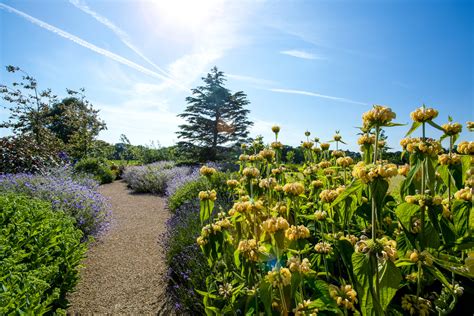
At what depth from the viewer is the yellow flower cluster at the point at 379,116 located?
903 mm

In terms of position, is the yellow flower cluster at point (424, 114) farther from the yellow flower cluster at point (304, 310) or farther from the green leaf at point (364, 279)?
the yellow flower cluster at point (304, 310)

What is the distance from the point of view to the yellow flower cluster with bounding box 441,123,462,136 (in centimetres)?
112

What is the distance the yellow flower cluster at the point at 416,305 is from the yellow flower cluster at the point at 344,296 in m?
0.23

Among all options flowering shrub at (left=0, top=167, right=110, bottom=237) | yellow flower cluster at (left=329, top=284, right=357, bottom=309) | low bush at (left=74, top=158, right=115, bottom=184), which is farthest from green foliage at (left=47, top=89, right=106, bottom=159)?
yellow flower cluster at (left=329, top=284, right=357, bottom=309)

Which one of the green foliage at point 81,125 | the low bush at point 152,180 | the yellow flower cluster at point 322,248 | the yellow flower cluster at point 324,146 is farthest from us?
the green foliage at point 81,125

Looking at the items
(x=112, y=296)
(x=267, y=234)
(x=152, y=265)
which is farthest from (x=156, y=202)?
(x=267, y=234)

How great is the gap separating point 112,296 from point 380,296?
9.66ft

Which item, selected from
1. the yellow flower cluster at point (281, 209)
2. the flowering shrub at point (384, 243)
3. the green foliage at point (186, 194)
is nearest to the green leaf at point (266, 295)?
the flowering shrub at point (384, 243)

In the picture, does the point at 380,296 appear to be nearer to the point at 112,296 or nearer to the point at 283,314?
the point at 283,314

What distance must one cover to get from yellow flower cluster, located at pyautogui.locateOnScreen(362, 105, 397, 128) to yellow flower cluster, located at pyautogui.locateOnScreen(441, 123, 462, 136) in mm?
431

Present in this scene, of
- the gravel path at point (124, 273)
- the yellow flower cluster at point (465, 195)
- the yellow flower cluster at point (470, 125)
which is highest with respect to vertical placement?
the yellow flower cluster at point (470, 125)

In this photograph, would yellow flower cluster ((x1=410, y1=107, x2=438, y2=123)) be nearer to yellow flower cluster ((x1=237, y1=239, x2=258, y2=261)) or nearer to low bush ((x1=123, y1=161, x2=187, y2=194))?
yellow flower cluster ((x1=237, y1=239, x2=258, y2=261))

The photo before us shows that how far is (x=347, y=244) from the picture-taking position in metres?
1.02

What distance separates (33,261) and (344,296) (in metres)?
2.17
